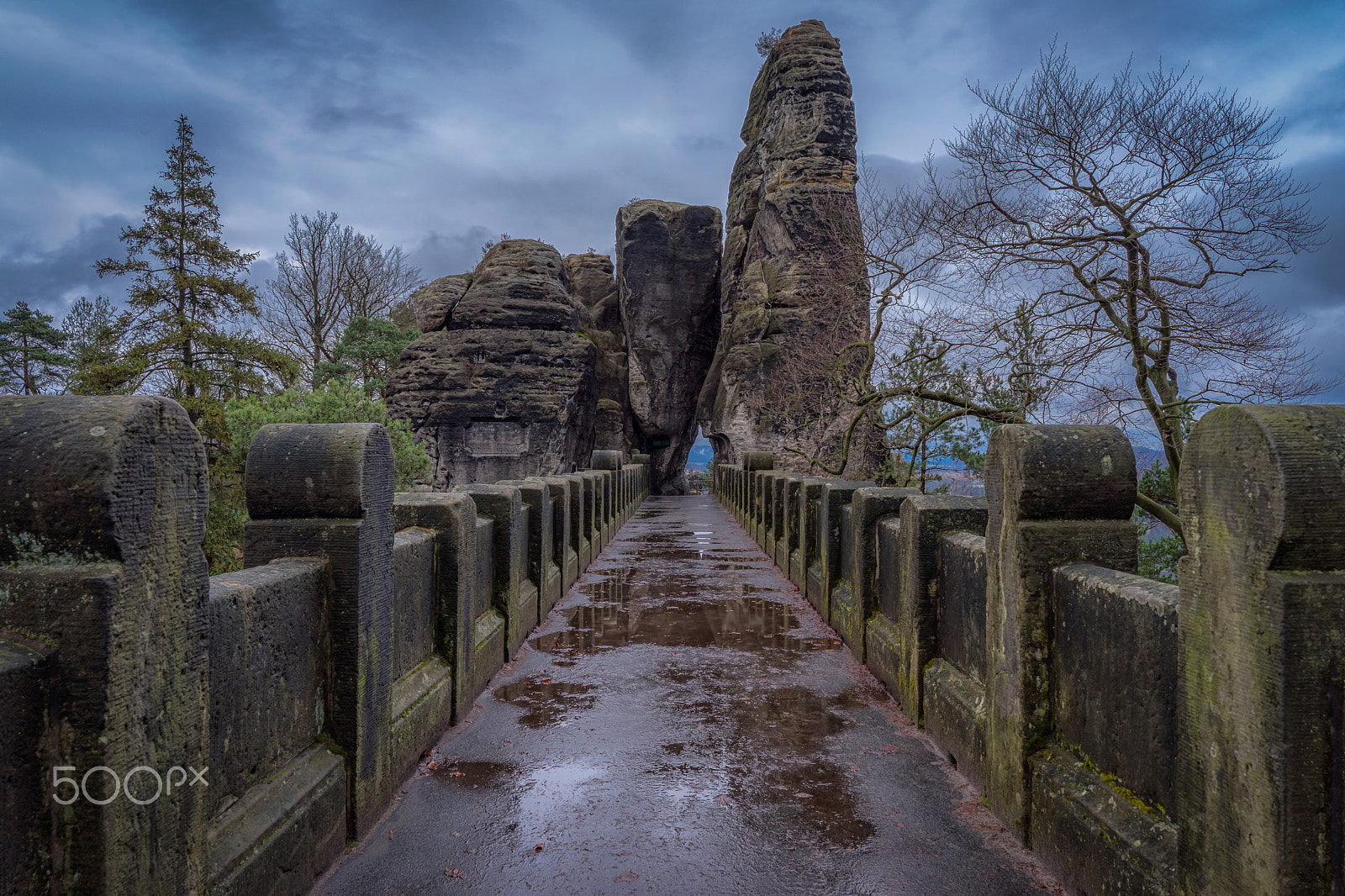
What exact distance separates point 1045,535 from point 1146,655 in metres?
0.71

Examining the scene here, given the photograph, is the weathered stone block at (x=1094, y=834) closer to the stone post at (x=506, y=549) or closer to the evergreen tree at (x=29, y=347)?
the stone post at (x=506, y=549)

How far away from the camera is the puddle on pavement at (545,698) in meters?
4.49

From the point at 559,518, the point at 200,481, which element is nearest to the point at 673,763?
the point at 200,481

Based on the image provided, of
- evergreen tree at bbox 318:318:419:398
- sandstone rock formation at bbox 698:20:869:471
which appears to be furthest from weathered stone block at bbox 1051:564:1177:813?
evergreen tree at bbox 318:318:419:398

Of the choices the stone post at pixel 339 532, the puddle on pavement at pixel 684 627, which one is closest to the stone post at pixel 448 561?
the stone post at pixel 339 532

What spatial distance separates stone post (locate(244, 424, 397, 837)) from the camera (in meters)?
2.99

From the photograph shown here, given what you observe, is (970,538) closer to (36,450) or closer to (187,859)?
(187,859)

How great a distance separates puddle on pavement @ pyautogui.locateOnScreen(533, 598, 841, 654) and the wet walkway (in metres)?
0.10

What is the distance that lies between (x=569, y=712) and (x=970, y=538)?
8.30 ft

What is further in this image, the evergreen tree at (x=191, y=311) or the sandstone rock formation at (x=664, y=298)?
the sandstone rock formation at (x=664, y=298)

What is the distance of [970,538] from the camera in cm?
392

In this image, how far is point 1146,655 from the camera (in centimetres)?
237

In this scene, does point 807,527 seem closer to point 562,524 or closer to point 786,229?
point 562,524

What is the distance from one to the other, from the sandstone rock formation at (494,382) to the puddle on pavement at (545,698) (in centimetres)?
2080
